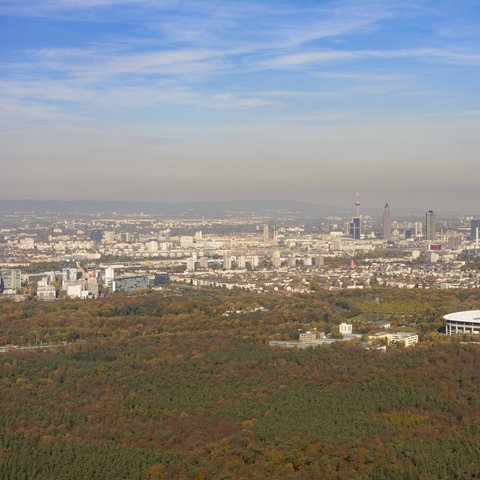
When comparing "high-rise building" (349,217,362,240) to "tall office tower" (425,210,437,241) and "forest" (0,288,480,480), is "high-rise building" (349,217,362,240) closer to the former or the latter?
"tall office tower" (425,210,437,241)

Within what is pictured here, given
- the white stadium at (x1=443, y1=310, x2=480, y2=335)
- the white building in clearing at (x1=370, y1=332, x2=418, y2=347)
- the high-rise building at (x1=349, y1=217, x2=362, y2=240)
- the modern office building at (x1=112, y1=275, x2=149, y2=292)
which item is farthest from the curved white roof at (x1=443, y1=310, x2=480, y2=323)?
the high-rise building at (x1=349, y1=217, x2=362, y2=240)

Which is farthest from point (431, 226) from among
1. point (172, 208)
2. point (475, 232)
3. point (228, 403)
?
point (172, 208)

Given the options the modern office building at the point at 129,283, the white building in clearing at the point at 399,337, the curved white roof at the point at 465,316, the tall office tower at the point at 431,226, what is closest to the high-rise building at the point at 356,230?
the tall office tower at the point at 431,226

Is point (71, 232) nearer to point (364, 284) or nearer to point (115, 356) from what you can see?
point (364, 284)

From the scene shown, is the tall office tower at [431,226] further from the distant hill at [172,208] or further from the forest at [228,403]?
the distant hill at [172,208]

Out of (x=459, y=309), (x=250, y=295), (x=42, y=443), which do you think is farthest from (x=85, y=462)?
(x=250, y=295)

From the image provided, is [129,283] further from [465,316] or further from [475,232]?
[475,232]
